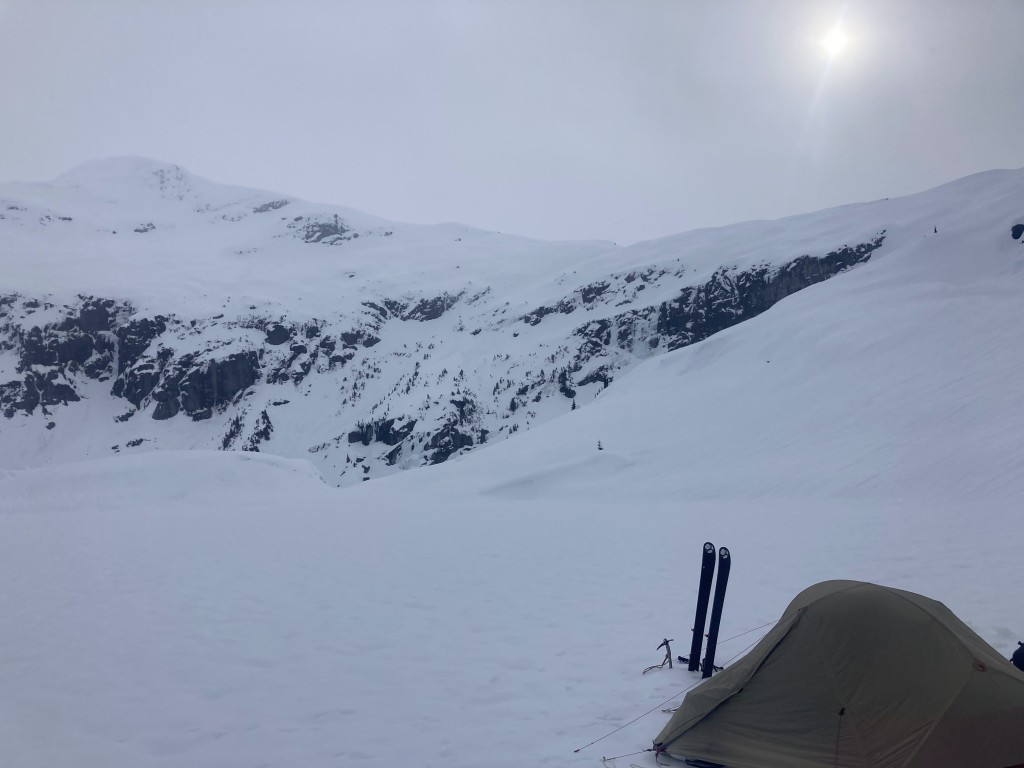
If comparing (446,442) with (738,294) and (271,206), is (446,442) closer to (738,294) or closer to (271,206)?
(738,294)

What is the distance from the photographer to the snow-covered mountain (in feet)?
198

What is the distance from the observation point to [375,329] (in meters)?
86.9

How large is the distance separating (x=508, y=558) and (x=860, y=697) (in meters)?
10.3

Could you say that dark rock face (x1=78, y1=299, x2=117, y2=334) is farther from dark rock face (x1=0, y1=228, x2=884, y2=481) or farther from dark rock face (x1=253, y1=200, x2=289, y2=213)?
dark rock face (x1=253, y1=200, x2=289, y2=213)

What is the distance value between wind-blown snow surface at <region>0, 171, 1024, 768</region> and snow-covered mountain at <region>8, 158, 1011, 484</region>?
1999 cm

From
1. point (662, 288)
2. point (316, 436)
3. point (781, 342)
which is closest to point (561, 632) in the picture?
point (781, 342)

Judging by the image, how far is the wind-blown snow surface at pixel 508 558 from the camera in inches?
257

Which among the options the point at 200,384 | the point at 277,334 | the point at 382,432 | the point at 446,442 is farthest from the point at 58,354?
the point at 446,442

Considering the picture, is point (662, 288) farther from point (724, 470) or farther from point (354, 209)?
point (354, 209)

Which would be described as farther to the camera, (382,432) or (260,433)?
(260,433)

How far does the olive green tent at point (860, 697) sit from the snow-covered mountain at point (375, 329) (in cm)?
4083

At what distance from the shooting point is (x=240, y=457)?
1332 inches

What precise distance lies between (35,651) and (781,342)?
35699 mm

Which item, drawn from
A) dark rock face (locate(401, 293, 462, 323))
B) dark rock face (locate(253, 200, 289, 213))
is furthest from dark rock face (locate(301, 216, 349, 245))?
dark rock face (locate(401, 293, 462, 323))
